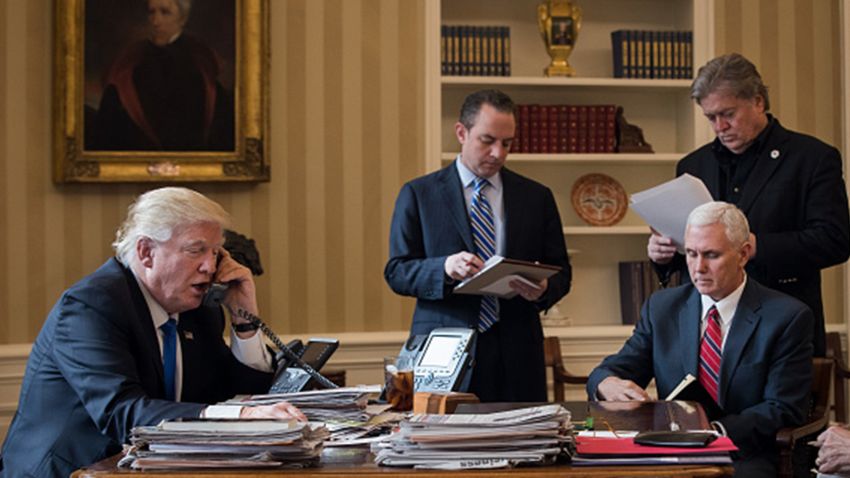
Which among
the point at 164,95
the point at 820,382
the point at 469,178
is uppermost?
the point at 164,95

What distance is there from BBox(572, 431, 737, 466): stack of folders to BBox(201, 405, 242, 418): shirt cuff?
69 cm

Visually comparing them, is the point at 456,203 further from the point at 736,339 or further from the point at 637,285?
the point at 637,285

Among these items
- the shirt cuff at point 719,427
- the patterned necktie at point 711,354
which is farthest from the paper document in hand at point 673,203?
the shirt cuff at point 719,427

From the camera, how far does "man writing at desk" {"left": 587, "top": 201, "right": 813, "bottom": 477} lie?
3090 millimetres

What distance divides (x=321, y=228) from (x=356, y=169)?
31 cm

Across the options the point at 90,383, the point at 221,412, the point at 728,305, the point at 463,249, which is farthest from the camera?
the point at 463,249

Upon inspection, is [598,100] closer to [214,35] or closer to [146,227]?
[214,35]

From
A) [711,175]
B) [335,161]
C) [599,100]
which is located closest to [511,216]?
[711,175]

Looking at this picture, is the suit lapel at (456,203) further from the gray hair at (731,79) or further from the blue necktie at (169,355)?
the blue necktie at (169,355)

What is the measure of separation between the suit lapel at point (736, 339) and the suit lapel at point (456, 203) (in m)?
0.97

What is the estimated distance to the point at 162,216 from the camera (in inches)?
110

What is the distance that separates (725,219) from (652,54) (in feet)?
7.87

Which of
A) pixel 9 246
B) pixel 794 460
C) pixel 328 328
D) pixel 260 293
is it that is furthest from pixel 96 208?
pixel 794 460

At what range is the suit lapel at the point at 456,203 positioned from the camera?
3.84m
